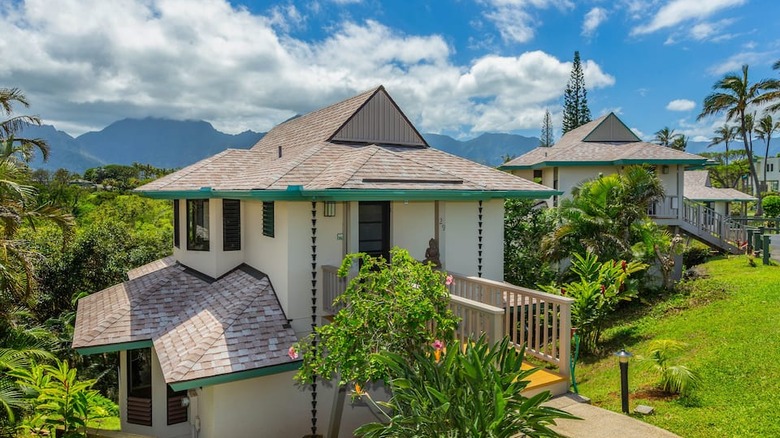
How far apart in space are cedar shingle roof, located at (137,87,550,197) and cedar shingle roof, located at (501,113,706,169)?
10.2m

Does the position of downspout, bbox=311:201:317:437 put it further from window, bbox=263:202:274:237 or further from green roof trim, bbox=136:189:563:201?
window, bbox=263:202:274:237

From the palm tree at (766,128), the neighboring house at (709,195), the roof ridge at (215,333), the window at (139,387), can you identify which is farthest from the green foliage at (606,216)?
the palm tree at (766,128)

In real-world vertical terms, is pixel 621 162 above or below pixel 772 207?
above

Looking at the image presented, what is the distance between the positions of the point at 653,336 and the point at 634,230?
10.8 ft

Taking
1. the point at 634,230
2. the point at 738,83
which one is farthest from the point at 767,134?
the point at 634,230

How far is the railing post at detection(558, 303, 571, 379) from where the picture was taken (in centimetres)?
638

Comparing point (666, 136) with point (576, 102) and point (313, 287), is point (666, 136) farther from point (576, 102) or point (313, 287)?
point (313, 287)

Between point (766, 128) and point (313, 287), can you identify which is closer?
point (313, 287)

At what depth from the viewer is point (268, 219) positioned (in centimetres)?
907

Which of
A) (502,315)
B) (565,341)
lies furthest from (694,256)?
(502,315)

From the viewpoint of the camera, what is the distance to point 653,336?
9.83 metres

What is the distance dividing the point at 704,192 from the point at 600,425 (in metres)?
32.3

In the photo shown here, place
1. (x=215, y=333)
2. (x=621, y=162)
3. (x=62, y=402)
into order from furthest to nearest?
1. (x=621, y=162)
2. (x=215, y=333)
3. (x=62, y=402)

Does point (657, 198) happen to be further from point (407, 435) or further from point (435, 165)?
Result: point (407, 435)
